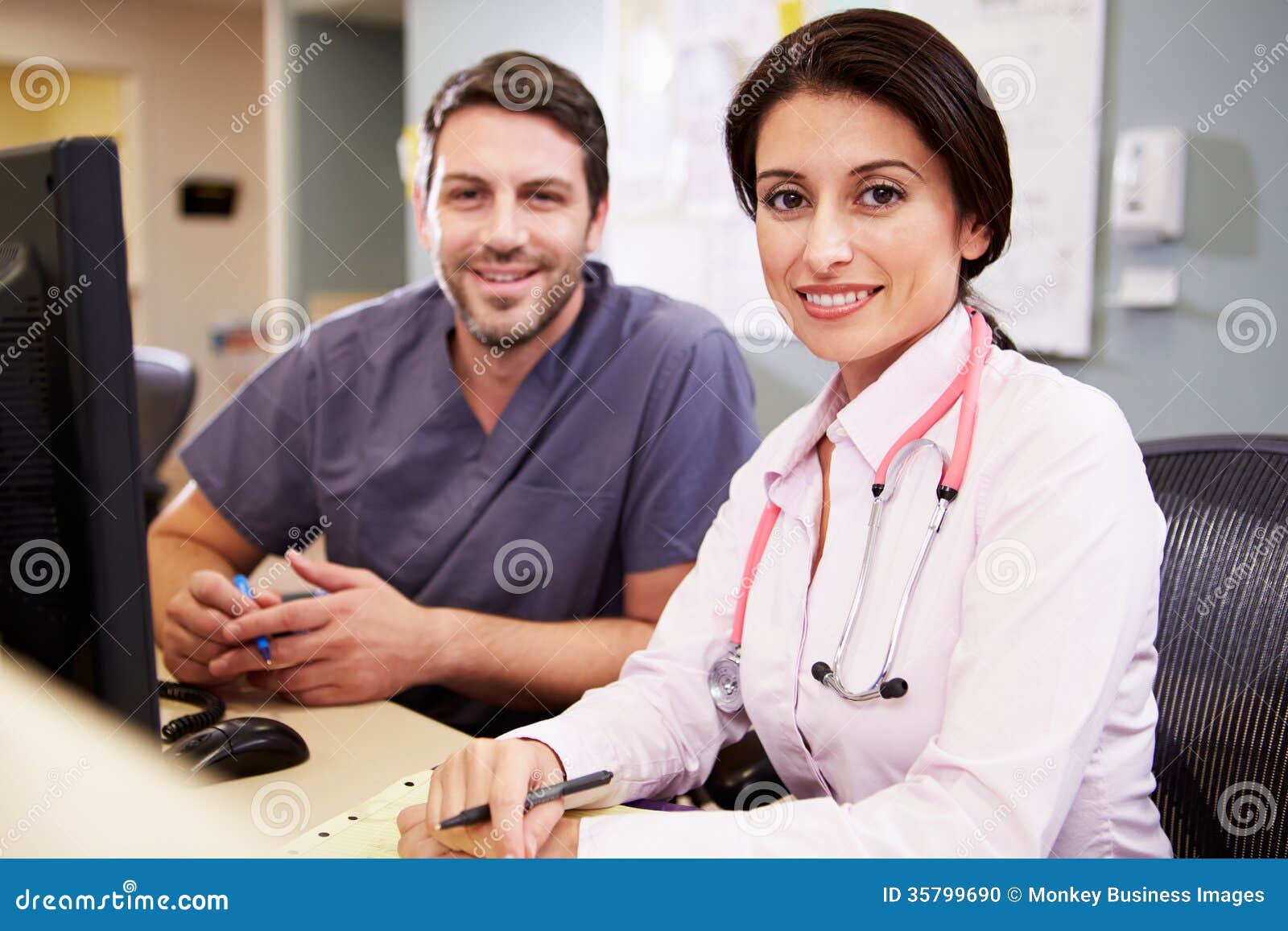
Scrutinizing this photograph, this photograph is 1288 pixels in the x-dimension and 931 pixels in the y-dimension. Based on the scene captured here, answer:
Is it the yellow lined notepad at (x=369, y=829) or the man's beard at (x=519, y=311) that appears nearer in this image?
the yellow lined notepad at (x=369, y=829)

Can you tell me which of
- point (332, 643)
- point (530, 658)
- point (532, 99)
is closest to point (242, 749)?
point (332, 643)

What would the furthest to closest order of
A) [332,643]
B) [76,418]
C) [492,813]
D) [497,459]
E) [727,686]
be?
[497,459]
[332,643]
[727,686]
[492,813]
[76,418]

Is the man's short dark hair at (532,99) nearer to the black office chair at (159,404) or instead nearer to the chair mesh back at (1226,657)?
the chair mesh back at (1226,657)

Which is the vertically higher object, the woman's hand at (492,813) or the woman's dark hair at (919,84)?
the woman's dark hair at (919,84)

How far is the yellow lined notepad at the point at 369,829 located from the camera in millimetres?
856

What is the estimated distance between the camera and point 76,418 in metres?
0.70

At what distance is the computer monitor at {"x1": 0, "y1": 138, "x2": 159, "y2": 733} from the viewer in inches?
26.5

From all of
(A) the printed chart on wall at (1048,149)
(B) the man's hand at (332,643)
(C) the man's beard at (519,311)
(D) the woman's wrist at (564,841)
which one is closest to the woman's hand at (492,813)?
(D) the woman's wrist at (564,841)

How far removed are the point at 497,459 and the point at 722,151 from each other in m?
0.67

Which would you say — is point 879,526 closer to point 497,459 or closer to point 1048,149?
point 497,459

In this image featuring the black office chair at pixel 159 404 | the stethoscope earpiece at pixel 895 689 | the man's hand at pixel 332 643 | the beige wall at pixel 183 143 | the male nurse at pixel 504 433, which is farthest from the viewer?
the beige wall at pixel 183 143

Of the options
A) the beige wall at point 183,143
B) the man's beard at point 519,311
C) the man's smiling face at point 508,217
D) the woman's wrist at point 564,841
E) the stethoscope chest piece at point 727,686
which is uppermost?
the beige wall at point 183,143

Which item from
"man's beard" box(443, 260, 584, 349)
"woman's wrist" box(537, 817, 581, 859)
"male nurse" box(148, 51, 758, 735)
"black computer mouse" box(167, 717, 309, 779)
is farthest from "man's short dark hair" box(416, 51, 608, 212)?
"woman's wrist" box(537, 817, 581, 859)
